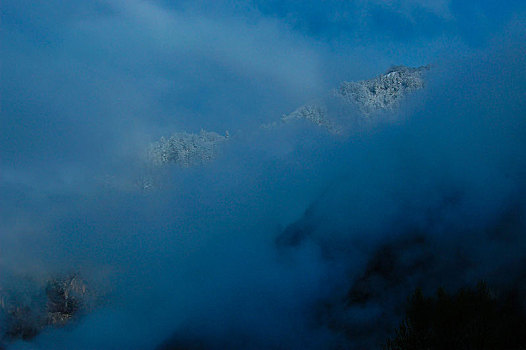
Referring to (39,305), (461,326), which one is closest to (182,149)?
(39,305)

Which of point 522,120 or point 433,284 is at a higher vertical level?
point 522,120

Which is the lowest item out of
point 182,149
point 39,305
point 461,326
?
point 461,326

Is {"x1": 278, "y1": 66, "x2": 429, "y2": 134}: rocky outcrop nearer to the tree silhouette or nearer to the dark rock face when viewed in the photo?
the dark rock face

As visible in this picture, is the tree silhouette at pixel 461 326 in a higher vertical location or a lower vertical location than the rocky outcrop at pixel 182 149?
lower

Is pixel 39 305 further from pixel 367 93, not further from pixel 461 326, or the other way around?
pixel 367 93

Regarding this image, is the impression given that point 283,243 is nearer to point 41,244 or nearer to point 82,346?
point 82,346

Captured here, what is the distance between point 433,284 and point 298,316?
39.5 ft

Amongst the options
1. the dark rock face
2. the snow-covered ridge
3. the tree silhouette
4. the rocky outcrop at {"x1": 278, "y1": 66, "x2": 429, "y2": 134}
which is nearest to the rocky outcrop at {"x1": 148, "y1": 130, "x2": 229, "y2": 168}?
the snow-covered ridge

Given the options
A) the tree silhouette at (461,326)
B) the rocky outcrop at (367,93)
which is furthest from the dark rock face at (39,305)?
the rocky outcrop at (367,93)

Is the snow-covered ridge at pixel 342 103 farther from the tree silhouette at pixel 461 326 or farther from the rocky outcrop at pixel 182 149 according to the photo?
the tree silhouette at pixel 461 326

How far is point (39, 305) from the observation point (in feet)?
199

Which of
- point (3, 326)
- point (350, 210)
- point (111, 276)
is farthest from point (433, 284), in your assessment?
point (3, 326)

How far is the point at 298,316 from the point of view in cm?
3828

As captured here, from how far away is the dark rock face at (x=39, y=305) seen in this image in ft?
182
